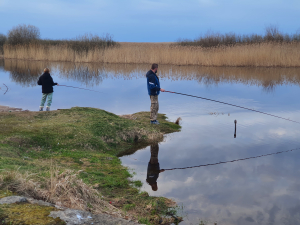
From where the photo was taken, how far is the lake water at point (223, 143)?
20.9ft

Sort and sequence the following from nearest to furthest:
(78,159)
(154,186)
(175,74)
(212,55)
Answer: (154,186) < (78,159) < (175,74) < (212,55)

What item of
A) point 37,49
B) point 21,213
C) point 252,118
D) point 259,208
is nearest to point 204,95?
point 252,118

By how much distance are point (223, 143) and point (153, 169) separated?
10.5ft

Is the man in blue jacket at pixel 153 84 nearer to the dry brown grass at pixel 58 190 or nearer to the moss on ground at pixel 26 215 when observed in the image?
the dry brown grass at pixel 58 190

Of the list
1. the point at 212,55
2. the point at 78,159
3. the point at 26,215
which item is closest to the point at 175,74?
the point at 212,55

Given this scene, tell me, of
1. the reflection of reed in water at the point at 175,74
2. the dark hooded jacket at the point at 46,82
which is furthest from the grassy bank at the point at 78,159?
the reflection of reed in water at the point at 175,74

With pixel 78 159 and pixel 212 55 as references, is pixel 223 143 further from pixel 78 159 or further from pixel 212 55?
A: pixel 212 55

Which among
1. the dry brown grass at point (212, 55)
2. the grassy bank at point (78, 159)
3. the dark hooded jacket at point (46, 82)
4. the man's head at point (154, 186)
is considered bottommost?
the man's head at point (154, 186)

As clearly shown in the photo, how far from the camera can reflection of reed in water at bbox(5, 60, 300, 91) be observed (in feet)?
78.6

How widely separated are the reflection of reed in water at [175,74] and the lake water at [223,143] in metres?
0.08

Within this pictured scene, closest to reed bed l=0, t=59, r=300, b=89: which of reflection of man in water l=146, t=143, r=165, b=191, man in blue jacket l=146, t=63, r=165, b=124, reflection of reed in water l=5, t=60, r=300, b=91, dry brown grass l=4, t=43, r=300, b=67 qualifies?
reflection of reed in water l=5, t=60, r=300, b=91

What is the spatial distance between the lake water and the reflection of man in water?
12cm

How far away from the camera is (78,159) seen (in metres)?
8.15

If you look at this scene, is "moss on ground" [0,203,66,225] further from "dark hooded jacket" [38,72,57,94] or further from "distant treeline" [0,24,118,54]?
"distant treeline" [0,24,118,54]
